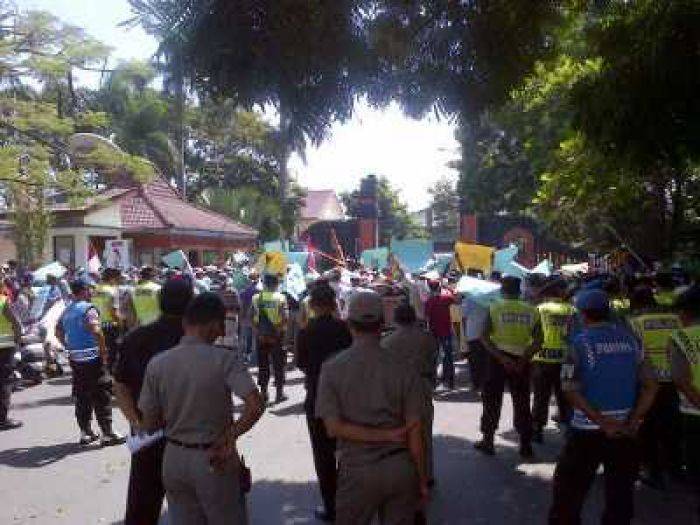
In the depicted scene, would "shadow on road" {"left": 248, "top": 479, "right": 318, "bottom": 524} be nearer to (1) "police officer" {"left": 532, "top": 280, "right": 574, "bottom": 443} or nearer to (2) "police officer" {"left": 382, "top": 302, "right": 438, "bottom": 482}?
(2) "police officer" {"left": 382, "top": 302, "right": 438, "bottom": 482}

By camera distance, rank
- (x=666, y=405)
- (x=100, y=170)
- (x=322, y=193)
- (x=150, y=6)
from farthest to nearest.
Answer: (x=322, y=193), (x=100, y=170), (x=666, y=405), (x=150, y=6)

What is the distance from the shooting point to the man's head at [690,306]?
529 cm

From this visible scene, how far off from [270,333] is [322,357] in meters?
5.47

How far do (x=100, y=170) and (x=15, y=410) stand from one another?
35.3 ft

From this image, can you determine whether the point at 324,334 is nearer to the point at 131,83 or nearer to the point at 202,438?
the point at 202,438

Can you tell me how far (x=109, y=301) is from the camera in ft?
36.9

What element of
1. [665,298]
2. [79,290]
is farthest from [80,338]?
[665,298]

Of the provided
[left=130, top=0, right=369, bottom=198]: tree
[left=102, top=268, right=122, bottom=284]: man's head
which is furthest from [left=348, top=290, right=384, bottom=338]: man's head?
[left=102, top=268, right=122, bottom=284]: man's head

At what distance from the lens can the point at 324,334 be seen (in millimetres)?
6059

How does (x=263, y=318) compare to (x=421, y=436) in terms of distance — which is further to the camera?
(x=263, y=318)

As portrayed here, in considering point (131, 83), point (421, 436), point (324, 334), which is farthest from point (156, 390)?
point (131, 83)

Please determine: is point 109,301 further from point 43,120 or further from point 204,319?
point 43,120

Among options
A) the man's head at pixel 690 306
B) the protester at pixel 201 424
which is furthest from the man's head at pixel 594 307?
the protester at pixel 201 424

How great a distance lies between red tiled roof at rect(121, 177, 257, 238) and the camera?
28.0 meters
